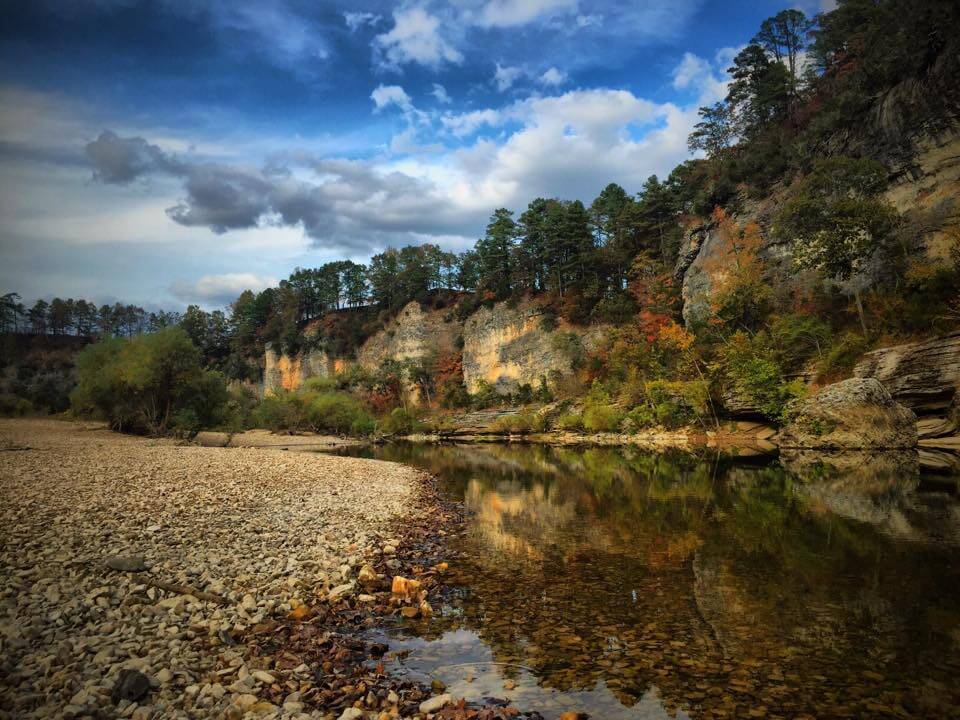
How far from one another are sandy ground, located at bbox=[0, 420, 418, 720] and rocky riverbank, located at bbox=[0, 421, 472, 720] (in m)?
0.02

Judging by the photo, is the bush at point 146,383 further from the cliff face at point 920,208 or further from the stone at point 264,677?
the cliff face at point 920,208

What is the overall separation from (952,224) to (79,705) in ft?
123

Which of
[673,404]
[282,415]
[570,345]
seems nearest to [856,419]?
[673,404]

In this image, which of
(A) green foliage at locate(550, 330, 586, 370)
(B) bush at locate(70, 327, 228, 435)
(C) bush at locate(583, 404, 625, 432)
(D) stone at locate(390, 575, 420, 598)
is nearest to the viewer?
(D) stone at locate(390, 575, 420, 598)

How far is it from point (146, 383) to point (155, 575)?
113ft

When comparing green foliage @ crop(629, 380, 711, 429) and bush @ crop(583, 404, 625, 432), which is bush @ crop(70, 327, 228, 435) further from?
green foliage @ crop(629, 380, 711, 429)

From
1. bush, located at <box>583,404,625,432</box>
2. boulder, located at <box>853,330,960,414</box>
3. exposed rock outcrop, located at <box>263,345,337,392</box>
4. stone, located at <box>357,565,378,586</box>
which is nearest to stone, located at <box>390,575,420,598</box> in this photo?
stone, located at <box>357,565,378,586</box>

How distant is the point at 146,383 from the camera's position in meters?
35.9

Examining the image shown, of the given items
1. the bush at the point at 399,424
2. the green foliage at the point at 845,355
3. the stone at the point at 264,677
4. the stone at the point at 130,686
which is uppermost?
the green foliage at the point at 845,355

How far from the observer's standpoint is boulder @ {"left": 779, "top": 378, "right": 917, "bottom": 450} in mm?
23906

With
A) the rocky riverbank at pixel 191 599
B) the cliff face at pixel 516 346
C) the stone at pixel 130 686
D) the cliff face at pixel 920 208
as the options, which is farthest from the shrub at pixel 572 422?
the stone at pixel 130 686

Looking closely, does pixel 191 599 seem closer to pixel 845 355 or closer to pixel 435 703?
pixel 435 703

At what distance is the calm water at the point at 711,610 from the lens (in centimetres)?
536

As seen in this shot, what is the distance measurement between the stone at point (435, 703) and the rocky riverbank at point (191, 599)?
38mm
